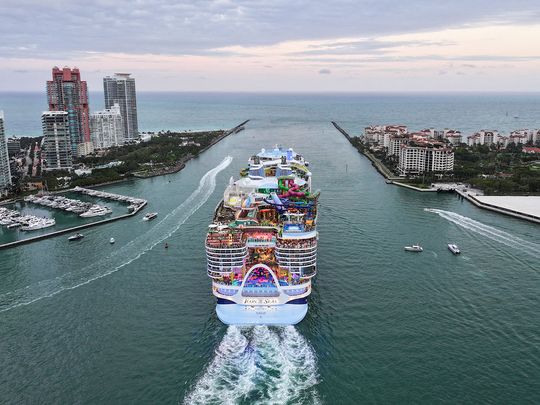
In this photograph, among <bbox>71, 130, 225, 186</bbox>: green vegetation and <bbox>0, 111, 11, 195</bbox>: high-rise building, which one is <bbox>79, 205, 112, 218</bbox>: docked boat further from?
<bbox>0, 111, 11, 195</bbox>: high-rise building

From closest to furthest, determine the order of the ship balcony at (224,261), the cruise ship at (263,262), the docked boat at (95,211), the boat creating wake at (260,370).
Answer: the boat creating wake at (260,370) < the cruise ship at (263,262) < the ship balcony at (224,261) < the docked boat at (95,211)

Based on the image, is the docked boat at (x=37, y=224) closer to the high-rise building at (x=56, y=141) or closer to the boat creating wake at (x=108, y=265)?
the boat creating wake at (x=108, y=265)

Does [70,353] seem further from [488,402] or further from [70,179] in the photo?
[70,179]

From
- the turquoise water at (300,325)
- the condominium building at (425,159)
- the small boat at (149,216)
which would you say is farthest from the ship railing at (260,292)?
the condominium building at (425,159)

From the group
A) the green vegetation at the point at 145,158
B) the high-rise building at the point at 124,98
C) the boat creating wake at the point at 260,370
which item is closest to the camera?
the boat creating wake at the point at 260,370

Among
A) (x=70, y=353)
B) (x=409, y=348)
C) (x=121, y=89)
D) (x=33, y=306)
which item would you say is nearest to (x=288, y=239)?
(x=409, y=348)

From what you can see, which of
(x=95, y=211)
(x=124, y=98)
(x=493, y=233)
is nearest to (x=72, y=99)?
(x=124, y=98)
